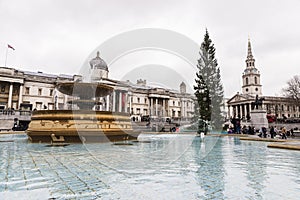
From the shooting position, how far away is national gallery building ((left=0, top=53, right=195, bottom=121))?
48.6m

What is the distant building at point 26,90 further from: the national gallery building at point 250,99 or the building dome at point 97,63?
the national gallery building at point 250,99

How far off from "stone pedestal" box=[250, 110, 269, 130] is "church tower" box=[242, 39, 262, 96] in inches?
2636

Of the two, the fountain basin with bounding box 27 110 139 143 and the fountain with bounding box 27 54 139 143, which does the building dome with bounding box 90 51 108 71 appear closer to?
the fountain with bounding box 27 54 139 143

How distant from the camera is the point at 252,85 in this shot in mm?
88500

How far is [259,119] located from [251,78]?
69331mm

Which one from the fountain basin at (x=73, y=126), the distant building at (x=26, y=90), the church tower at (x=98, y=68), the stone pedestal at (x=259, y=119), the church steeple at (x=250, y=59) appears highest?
the church steeple at (x=250, y=59)

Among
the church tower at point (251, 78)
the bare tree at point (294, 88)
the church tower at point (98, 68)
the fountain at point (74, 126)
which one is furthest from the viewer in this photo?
the church tower at point (251, 78)

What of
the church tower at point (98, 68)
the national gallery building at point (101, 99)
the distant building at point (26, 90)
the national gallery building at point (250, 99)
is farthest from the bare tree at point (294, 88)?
the distant building at point (26, 90)

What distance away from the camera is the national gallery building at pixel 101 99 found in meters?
48.6

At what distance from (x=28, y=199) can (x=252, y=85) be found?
319 feet

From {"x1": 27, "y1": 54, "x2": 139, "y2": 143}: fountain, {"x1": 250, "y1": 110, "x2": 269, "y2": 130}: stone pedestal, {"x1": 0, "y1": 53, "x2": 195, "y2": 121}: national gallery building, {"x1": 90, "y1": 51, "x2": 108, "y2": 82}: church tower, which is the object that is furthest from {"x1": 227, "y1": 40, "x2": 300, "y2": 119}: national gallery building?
{"x1": 27, "y1": 54, "x2": 139, "y2": 143}: fountain

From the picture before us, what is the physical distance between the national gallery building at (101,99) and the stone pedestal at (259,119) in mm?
15465

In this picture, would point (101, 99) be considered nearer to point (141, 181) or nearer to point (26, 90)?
point (26, 90)

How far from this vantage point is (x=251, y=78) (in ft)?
294
